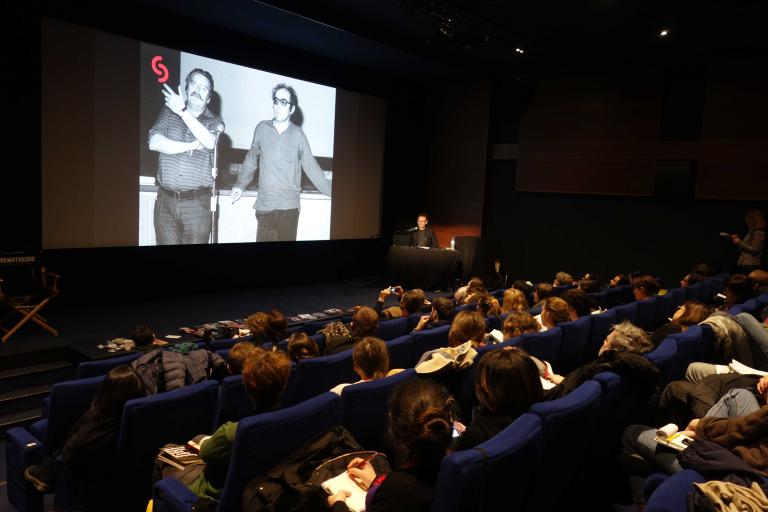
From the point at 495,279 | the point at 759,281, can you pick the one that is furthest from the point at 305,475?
the point at 495,279

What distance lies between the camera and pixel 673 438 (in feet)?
8.07

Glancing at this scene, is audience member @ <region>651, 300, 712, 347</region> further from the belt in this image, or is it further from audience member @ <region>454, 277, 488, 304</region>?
the belt

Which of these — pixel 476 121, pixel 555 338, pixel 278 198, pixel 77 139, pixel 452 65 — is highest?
pixel 452 65

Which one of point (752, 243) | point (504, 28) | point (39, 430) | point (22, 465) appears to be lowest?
point (22, 465)

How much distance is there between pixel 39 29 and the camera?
634cm

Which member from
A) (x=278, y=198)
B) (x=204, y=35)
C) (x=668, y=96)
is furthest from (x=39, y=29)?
(x=668, y=96)

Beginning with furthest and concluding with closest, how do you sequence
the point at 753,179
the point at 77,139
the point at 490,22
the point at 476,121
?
the point at 476,121, the point at 753,179, the point at 490,22, the point at 77,139

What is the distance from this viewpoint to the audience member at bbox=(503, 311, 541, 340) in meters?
3.90

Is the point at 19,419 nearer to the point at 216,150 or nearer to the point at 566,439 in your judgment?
the point at 566,439

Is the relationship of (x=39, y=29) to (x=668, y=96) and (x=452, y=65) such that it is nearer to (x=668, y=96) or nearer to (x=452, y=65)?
(x=452, y=65)

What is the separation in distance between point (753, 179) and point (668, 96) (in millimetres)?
1833

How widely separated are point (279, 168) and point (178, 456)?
6.94 metres

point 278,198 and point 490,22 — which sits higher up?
point 490,22

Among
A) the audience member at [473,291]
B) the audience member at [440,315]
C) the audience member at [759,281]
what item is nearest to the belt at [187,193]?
the audience member at [473,291]
